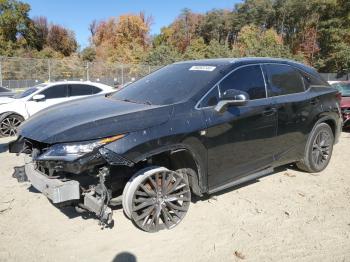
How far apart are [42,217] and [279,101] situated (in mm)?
3313

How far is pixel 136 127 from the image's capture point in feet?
12.7

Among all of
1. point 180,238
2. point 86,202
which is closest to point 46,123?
point 86,202

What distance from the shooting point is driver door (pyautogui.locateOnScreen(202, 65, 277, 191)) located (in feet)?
14.5

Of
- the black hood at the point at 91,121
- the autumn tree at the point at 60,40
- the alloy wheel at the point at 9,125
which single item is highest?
the autumn tree at the point at 60,40

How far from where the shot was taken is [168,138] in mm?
4027

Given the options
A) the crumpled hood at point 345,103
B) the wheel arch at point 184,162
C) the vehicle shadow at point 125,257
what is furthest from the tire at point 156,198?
the crumpled hood at point 345,103

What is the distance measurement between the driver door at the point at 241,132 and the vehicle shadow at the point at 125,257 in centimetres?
126

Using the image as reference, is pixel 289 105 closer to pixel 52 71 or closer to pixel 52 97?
pixel 52 97

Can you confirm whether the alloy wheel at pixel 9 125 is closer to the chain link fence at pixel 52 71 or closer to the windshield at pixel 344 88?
the windshield at pixel 344 88

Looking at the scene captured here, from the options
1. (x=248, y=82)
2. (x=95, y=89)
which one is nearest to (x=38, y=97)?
(x=95, y=89)

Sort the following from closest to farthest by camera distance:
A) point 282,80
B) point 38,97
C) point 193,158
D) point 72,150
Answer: point 72,150 → point 193,158 → point 282,80 → point 38,97

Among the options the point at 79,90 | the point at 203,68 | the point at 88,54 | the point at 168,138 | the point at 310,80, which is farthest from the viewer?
the point at 88,54

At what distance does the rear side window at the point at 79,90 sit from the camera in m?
11.1

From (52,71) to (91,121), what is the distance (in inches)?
913
